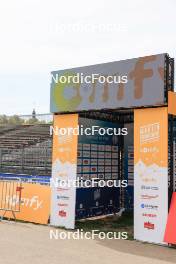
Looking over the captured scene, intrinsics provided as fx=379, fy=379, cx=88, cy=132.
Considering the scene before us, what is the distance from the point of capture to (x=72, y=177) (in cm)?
1045

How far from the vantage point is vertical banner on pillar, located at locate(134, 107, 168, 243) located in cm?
879

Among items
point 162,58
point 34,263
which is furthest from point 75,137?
point 34,263

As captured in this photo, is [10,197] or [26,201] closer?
[26,201]

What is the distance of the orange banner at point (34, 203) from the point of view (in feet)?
35.9

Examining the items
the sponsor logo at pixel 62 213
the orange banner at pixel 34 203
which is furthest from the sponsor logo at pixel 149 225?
the orange banner at pixel 34 203

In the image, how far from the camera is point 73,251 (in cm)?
786

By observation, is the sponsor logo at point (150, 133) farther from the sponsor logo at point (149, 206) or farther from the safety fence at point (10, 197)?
the safety fence at point (10, 197)

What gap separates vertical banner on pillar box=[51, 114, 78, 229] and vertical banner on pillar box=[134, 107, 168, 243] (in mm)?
1960

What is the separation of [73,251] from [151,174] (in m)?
2.60

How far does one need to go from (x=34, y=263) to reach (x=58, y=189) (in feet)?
12.8

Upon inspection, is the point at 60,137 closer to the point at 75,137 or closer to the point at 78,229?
the point at 75,137

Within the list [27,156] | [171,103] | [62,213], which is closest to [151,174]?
[171,103]

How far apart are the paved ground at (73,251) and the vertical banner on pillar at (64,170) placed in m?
1.08

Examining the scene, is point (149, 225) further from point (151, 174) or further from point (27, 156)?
point (27, 156)
